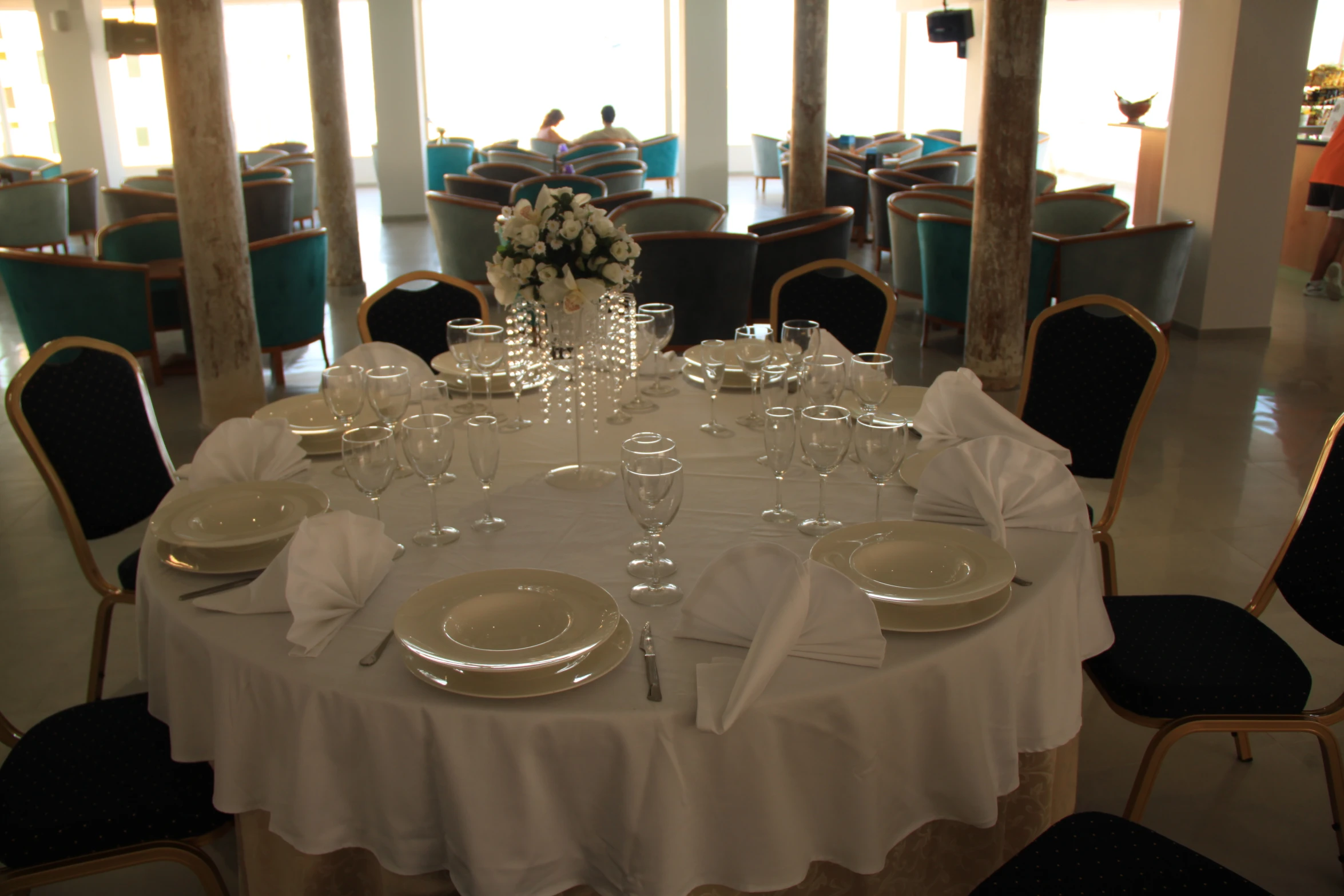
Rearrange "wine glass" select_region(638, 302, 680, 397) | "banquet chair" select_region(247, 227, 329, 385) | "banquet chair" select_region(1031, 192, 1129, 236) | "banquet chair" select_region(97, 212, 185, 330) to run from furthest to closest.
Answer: "banquet chair" select_region(1031, 192, 1129, 236)
"banquet chair" select_region(97, 212, 185, 330)
"banquet chair" select_region(247, 227, 329, 385)
"wine glass" select_region(638, 302, 680, 397)

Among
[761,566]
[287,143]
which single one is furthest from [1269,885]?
[287,143]

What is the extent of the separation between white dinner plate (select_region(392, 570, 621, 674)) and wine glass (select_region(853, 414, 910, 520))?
0.51m

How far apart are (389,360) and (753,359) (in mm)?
936

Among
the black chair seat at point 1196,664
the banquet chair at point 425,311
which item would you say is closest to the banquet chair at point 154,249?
the banquet chair at point 425,311

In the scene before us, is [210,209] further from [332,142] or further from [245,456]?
[332,142]

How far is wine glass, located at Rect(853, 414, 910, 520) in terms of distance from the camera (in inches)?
66.9

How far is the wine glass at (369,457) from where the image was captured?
172 cm

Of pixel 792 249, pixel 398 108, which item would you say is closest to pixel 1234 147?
pixel 792 249

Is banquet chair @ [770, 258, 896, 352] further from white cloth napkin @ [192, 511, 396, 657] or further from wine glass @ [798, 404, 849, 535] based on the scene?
white cloth napkin @ [192, 511, 396, 657]

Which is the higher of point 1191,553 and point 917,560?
point 917,560

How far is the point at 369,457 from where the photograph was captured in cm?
173

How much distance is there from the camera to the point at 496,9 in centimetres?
1582

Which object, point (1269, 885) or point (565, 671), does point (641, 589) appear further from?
point (1269, 885)

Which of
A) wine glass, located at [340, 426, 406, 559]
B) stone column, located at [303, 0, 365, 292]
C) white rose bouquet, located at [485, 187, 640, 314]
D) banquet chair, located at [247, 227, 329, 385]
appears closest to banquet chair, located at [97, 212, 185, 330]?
banquet chair, located at [247, 227, 329, 385]
